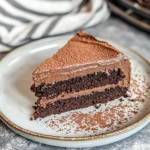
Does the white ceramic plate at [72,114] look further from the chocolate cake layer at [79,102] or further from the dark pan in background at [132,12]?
the dark pan in background at [132,12]

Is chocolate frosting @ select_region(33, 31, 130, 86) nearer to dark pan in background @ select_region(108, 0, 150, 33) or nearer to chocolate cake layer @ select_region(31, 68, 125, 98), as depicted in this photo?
chocolate cake layer @ select_region(31, 68, 125, 98)

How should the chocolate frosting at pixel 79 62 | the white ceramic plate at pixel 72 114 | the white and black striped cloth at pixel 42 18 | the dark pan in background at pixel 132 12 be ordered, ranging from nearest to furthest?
1. the white ceramic plate at pixel 72 114
2. the chocolate frosting at pixel 79 62
3. the white and black striped cloth at pixel 42 18
4. the dark pan in background at pixel 132 12

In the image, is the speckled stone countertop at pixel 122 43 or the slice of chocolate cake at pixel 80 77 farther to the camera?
the slice of chocolate cake at pixel 80 77

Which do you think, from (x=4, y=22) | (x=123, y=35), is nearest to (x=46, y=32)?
(x=4, y=22)

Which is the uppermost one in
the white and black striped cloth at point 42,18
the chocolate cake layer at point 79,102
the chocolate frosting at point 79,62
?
the chocolate frosting at point 79,62

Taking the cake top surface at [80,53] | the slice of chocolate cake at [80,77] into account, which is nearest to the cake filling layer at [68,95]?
the slice of chocolate cake at [80,77]

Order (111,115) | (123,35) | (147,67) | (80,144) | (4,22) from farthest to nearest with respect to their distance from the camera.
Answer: (123,35), (4,22), (147,67), (111,115), (80,144)

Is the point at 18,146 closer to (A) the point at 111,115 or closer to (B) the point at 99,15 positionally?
(A) the point at 111,115

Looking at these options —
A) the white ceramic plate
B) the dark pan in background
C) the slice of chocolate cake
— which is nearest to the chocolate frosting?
the slice of chocolate cake
